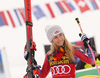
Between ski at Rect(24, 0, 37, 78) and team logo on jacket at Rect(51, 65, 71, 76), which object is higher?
ski at Rect(24, 0, 37, 78)

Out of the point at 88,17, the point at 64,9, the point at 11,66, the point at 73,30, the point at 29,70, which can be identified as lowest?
the point at 11,66

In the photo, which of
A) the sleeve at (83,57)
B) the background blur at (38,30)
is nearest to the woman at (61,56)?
the sleeve at (83,57)

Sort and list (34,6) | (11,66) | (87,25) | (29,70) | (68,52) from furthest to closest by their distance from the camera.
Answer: (87,25) < (34,6) < (11,66) < (68,52) < (29,70)

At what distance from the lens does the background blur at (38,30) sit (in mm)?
3553

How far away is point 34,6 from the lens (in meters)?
3.82

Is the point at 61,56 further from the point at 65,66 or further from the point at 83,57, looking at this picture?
the point at 83,57

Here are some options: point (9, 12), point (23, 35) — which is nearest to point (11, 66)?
point (23, 35)

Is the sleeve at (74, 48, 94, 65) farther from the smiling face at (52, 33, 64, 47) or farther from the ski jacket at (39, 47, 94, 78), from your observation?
the smiling face at (52, 33, 64, 47)

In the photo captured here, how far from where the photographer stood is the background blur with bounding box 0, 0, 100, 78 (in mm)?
3553

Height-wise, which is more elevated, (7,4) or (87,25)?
(7,4)

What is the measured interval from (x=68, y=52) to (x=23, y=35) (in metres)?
2.23

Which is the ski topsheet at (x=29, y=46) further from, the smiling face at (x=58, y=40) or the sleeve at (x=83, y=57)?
the sleeve at (x=83, y=57)

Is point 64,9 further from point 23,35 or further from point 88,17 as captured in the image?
point 23,35

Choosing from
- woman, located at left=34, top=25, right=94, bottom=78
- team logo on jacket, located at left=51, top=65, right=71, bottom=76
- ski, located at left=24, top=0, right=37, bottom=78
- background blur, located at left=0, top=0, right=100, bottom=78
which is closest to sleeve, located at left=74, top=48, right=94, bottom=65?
woman, located at left=34, top=25, right=94, bottom=78
